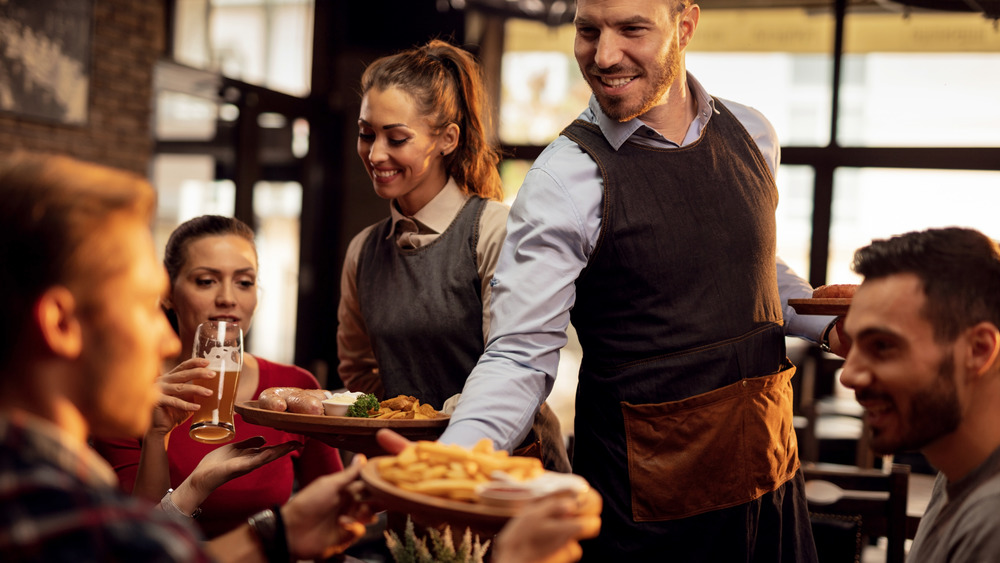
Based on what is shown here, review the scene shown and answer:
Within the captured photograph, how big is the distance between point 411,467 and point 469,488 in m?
0.10

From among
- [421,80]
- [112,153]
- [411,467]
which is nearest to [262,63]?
[112,153]

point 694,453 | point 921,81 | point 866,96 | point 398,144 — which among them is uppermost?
point 921,81

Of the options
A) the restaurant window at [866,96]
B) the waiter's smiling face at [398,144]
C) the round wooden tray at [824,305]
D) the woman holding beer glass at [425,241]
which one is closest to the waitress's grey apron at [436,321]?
the woman holding beer glass at [425,241]

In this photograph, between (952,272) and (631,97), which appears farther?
(631,97)

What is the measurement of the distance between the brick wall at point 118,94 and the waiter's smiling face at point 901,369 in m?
5.29

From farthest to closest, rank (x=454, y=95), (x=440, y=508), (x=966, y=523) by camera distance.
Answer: (x=454, y=95), (x=966, y=523), (x=440, y=508)

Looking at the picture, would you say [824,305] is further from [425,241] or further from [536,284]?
[425,241]

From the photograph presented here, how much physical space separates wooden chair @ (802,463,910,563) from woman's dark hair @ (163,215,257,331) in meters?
1.68

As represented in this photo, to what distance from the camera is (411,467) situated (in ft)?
3.88

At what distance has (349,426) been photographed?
5.43 feet

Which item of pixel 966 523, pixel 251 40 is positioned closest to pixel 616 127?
pixel 966 523

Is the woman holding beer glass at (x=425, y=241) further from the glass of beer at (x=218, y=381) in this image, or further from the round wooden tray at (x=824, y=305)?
the round wooden tray at (x=824, y=305)

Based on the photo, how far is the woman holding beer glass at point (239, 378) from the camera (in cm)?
226

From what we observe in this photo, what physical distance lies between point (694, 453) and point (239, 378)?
106 centimetres
